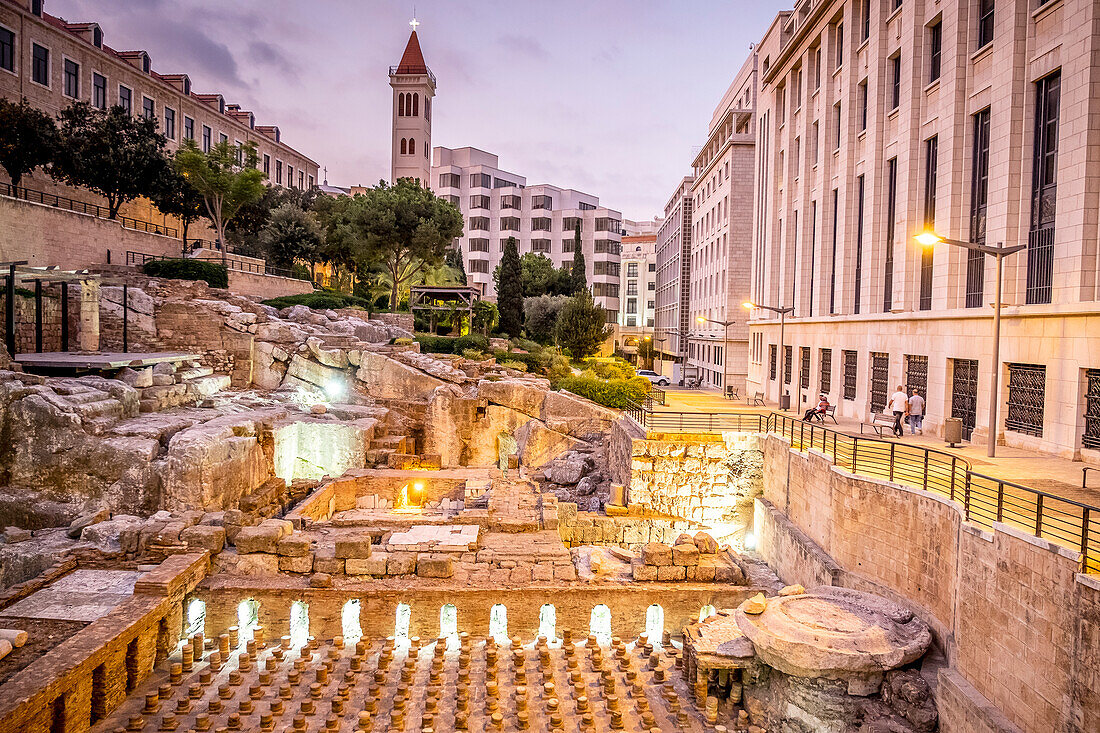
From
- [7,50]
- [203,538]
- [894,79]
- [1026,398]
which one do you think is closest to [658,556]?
[1026,398]

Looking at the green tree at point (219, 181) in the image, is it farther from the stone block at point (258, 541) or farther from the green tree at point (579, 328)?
the stone block at point (258, 541)

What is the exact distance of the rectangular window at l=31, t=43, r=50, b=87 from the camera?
120 ft

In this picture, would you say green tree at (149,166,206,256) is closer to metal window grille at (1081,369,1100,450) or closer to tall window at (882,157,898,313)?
tall window at (882,157,898,313)

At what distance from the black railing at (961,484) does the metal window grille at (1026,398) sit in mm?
2020

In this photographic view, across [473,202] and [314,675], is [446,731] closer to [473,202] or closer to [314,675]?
[314,675]

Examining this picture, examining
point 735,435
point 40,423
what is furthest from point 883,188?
point 40,423

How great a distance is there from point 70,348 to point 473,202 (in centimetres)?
4845

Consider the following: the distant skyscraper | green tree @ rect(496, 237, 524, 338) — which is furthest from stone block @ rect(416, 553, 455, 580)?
the distant skyscraper

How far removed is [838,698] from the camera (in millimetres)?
10180

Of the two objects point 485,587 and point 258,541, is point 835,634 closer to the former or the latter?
point 485,587

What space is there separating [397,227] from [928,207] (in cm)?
2984

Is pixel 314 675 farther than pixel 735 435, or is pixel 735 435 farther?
pixel 735 435

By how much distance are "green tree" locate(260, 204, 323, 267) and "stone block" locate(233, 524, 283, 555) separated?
106 ft

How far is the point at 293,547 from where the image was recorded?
14250 millimetres
